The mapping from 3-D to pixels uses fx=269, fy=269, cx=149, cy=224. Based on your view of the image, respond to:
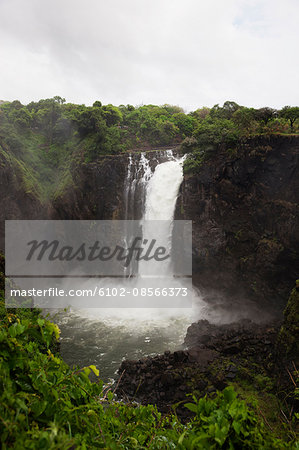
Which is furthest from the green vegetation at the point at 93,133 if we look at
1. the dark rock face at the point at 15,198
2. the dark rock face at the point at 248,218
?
the dark rock face at the point at 248,218

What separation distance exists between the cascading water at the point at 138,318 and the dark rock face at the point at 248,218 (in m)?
1.67

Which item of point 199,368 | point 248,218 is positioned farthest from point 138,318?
point 248,218

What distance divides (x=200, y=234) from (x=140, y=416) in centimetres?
1653

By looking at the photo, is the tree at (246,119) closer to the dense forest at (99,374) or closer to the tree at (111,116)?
the dense forest at (99,374)

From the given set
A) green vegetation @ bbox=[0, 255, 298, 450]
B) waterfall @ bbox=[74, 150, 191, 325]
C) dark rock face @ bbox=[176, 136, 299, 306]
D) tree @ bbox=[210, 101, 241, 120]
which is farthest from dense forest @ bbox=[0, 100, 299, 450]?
waterfall @ bbox=[74, 150, 191, 325]

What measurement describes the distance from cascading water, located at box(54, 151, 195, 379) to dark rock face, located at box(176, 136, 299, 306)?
5.47 feet

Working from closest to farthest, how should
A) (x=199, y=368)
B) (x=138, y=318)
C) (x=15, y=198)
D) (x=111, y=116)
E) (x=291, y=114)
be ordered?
(x=199, y=368)
(x=291, y=114)
(x=138, y=318)
(x=15, y=198)
(x=111, y=116)

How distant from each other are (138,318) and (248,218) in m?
9.07

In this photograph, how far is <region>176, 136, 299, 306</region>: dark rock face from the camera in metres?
14.8

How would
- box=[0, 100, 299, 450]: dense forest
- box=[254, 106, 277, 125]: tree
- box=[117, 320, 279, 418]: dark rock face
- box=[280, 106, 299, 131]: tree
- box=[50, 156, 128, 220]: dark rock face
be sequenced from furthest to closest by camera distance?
box=[50, 156, 128, 220]: dark rock face, box=[254, 106, 277, 125]: tree, box=[280, 106, 299, 131]: tree, box=[117, 320, 279, 418]: dark rock face, box=[0, 100, 299, 450]: dense forest

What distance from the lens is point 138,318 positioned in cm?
1623

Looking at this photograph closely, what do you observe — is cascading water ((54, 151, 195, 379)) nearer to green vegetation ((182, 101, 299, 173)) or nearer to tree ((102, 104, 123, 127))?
green vegetation ((182, 101, 299, 173))

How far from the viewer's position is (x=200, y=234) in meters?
18.3

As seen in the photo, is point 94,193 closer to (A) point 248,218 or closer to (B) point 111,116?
(B) point 111,116
